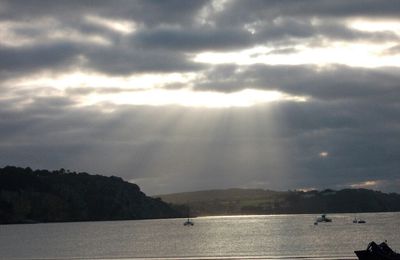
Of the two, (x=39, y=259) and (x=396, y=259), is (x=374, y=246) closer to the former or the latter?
(x=396, y=259)

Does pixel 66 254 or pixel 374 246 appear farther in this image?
pixel 66 254

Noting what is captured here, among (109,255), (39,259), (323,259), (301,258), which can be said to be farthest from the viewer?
→ (109,255)

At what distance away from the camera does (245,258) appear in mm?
136250

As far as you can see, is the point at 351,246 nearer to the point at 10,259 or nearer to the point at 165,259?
the point at 165,259

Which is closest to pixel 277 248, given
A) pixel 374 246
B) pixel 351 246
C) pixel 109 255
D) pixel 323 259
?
pixel 351 246

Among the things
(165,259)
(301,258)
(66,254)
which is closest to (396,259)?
(301,258)

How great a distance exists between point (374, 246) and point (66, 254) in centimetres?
9595

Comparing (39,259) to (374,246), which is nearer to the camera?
(374,246)

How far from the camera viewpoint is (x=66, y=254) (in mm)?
173875

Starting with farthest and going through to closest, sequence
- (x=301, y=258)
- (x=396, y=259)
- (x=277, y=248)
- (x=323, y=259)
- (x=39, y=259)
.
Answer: (x=277, y=248) < (x=39, y=259) < (x=301, y=258) < (x=323, y=259) < (x=396, y=259)

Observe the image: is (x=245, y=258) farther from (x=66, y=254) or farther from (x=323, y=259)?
(x=66, y=254)

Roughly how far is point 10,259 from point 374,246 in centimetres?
8553

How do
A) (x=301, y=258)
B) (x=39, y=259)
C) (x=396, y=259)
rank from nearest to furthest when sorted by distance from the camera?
(x=396, y=259), (x=301, y=258), (x=39, y=259)

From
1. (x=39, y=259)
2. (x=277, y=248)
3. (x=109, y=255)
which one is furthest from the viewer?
(x=277, y=248)
